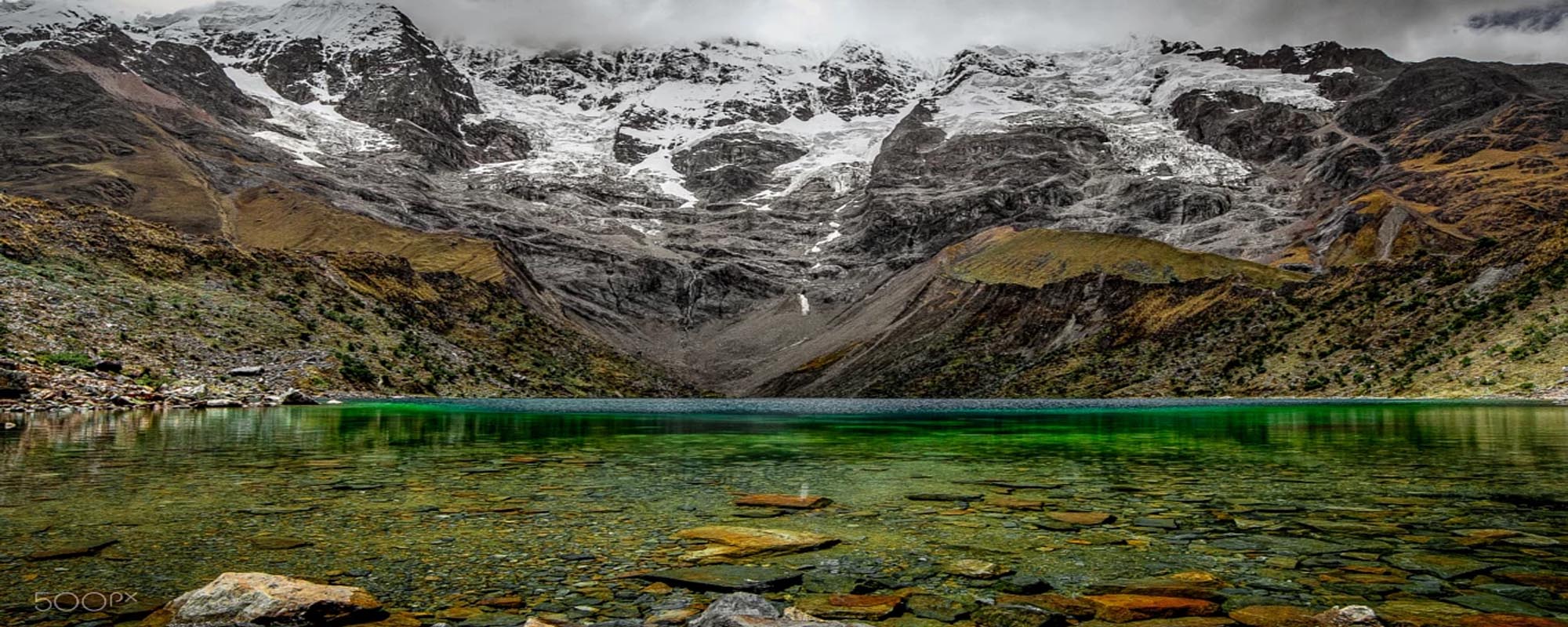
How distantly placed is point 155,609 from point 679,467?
16030 mm

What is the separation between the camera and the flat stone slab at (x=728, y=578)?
9570 mm

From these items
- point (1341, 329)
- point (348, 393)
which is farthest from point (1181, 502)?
point (1341, 329)

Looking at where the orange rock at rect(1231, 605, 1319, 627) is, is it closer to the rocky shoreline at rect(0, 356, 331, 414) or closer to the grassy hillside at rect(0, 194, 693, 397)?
the rocky shoreline at rect(0, 356, 331, 414)

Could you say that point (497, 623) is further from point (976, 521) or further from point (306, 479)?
point (306, 479)

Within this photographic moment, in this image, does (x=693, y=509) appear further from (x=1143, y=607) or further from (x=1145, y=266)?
(x=1145, y=266)

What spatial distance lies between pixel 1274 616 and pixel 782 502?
9.44 metres

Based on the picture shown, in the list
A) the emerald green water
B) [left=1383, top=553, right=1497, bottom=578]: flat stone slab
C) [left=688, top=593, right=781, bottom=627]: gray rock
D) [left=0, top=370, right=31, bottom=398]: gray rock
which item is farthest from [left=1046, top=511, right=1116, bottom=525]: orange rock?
[left=0, top=370, right=31, bottom=398]: gray rock

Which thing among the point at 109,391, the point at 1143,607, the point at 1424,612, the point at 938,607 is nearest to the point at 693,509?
the point at 938,607

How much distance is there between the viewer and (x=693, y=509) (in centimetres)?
1566

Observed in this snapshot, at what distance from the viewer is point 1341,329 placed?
123062 mm

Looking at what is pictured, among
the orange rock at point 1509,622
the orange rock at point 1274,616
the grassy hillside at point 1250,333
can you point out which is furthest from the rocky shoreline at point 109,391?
the grassy hillside at point 1250,333

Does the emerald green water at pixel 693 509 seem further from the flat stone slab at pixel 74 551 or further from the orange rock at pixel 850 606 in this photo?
the orange rock at pixel 850 606

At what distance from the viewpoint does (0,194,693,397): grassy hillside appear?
2995 inches

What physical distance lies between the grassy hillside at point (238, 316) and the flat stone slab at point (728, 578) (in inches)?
2640
